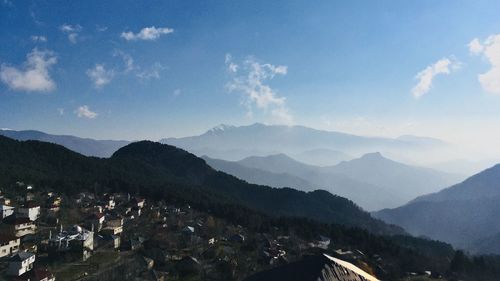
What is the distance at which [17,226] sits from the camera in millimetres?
41812

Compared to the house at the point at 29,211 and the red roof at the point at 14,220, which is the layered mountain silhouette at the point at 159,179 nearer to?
the house at the point at 29,211

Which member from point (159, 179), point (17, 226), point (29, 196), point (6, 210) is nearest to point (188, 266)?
point (17, 226)

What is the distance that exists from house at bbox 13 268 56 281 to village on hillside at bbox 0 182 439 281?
0.01 meters

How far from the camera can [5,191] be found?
57.8 meters

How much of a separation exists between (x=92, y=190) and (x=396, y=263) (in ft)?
165

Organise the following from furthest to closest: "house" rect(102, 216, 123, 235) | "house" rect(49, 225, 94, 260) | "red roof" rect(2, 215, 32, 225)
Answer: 1. "house" rect(102, 216, 123, 235)
2. "red roof" rect(2, 215, 32, 225)
3. "house" rect(49, 225, 94, 260)

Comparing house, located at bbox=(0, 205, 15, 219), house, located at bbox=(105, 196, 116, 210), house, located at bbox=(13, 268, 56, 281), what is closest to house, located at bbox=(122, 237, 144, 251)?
house, located at bbox=(13, 268, 56, 281)

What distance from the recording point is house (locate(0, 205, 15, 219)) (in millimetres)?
46031

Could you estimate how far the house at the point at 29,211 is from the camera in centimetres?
4672

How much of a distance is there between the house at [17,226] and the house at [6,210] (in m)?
1.63

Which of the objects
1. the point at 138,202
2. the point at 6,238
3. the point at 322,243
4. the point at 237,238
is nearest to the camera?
the point at 6,238

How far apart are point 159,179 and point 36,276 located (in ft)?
252

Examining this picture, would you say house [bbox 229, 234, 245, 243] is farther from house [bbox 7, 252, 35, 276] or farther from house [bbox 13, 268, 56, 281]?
house [bbox 7, 252, 35, 276]

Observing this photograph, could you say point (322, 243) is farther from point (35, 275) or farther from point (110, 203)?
point (35, 275)
